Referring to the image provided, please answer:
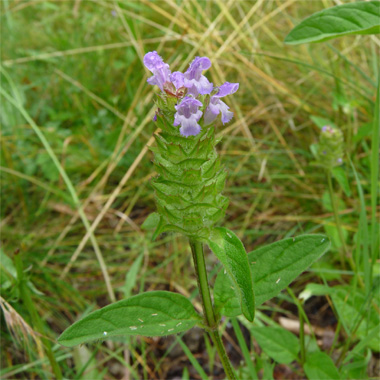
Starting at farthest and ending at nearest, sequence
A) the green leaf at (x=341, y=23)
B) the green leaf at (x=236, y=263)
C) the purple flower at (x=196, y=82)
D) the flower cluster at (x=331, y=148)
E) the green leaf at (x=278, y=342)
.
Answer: the flower cluster at (x=331, y=148), the green leaf at (x=278, y=342), the green leaf at (x=341, y=23), the purple flower at (x=196, y=82), the green leaf at (x=236, y=263)

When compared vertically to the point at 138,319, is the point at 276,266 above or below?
above

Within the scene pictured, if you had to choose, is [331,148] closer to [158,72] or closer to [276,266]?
[276,266]

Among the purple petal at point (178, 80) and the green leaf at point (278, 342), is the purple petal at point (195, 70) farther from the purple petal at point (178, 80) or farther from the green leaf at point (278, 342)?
the green leaf at point (278, 342)

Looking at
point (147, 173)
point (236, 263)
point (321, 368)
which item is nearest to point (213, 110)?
point (236, 263)

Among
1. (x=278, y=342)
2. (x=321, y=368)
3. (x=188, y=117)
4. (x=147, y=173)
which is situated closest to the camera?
(x=188, y=117)

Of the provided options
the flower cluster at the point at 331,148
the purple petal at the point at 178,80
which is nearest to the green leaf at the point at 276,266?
the purple petal at the point at 178,80

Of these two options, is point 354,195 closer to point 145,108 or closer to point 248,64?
point 248,64

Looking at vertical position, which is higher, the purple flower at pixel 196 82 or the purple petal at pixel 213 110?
the purple flower at pixel 196 82
